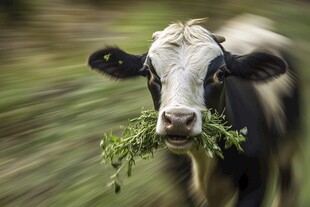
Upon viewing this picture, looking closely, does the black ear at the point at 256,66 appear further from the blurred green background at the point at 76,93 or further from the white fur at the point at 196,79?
the blurred green background at the point at 76,93

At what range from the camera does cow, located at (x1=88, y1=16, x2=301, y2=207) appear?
4391mm

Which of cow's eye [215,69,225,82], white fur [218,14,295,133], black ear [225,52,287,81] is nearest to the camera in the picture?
cow's eye [215,69,225,82]

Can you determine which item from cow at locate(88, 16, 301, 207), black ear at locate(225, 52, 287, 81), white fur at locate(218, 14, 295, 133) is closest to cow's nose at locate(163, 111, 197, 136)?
cow at locate(88, 16, 301, 207)

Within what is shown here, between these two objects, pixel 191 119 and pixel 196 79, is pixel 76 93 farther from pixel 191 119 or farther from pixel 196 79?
pixel 191 119

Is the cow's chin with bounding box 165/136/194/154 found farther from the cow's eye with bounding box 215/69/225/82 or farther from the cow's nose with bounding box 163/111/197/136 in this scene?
the cow's eye with bounding box 215/69/225/82

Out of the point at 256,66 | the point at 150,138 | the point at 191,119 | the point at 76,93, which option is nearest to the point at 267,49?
the point at 256,66

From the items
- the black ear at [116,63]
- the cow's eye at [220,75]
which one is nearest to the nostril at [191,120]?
the cow's eye at [220,75]

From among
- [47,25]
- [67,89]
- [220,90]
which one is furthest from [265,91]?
[47,25]

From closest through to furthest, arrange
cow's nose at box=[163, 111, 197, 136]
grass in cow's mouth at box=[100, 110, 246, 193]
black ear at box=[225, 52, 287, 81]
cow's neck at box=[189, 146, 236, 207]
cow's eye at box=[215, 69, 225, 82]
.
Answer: cow's nose at box=[163, 111, 197, 136] → grass in cow's mouth at box=[100, 110, 246, 193] → cow's eye at box=[215, 69, 225, 82] → black ear at box=[225, 52, 287, 81] → cow's neck at box=[189, 146, 236, 207]

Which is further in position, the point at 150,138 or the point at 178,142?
the point at 150,138

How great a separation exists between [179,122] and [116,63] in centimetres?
96

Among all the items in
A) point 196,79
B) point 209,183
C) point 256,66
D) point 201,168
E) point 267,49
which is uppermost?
point 196,79

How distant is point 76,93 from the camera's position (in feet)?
24.7

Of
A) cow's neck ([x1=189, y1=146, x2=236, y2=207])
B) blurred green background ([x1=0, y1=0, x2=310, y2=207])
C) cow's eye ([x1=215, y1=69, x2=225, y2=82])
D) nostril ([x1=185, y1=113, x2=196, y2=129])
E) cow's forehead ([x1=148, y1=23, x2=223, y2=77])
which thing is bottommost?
blurred green background ([x1=0, y1=0, x2=310, y2=207])
